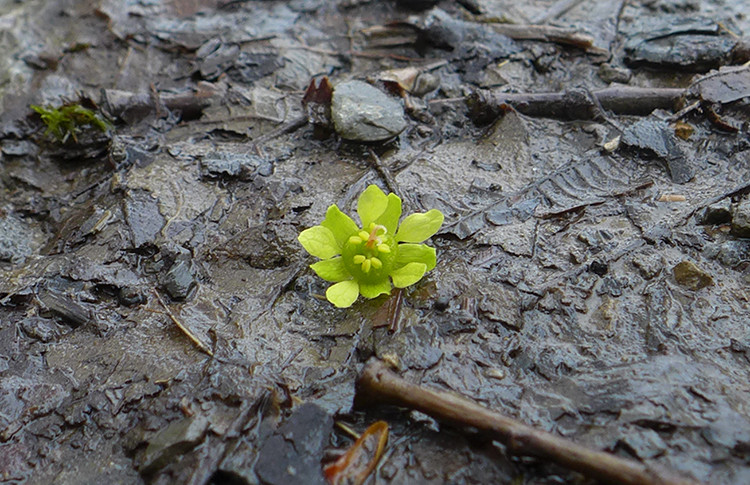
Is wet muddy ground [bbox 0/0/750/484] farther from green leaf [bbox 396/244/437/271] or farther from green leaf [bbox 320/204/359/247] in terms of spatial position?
green leaf [bbox 320/204/359/247]

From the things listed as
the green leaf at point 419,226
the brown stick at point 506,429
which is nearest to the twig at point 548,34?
the green leaf at point 419,226

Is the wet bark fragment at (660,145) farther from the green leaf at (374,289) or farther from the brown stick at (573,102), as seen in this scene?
the green leaf at (374,289)

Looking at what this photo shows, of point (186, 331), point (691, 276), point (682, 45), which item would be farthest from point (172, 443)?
point (682, 45)

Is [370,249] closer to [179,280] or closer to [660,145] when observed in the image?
[179,280]

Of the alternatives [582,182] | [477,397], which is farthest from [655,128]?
[477,397]

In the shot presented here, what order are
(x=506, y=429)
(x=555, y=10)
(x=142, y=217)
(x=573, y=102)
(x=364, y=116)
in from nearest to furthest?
(x=506, y=429), (x=142, y=217), (x=364, y=116), (x=573, y=102), (x=555, y=10)

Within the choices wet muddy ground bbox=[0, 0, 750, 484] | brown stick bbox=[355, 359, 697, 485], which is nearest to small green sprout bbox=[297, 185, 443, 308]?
wet muddy ground bbox=[0, 0, 750, 484]

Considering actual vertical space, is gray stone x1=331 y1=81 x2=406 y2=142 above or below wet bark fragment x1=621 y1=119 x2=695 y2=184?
below
